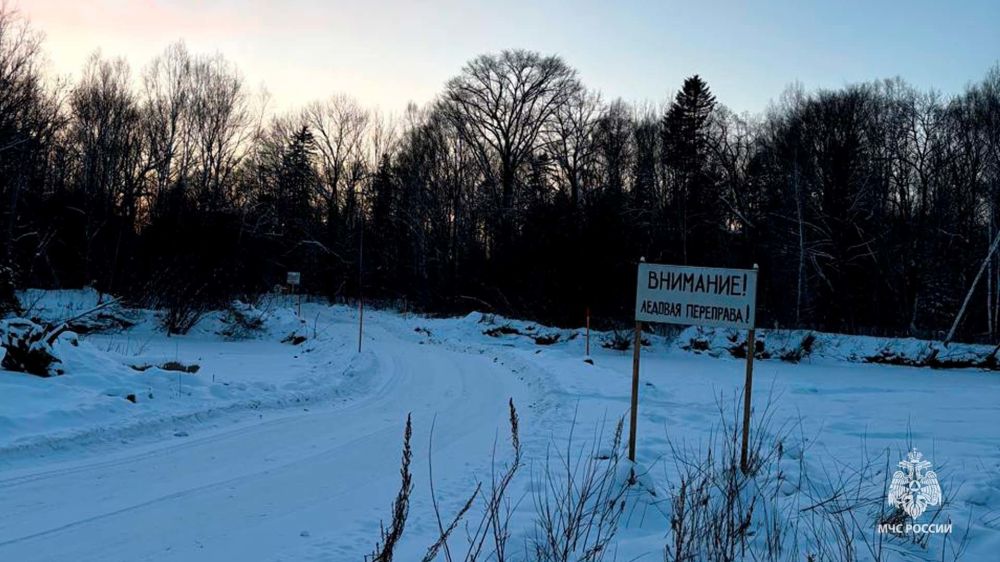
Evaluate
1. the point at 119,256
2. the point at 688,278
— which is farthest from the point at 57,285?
the point at 688,278

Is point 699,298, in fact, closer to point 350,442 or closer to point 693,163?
point 350,442

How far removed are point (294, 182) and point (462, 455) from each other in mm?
49069

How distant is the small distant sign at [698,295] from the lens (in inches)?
236

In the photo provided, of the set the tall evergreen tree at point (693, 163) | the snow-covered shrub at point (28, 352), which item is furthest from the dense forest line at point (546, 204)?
the snow-covered shrub at point (28, 352)

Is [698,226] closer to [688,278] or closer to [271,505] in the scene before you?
[688,278]

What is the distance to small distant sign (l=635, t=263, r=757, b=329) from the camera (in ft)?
19.6

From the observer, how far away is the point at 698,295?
20.3 ft

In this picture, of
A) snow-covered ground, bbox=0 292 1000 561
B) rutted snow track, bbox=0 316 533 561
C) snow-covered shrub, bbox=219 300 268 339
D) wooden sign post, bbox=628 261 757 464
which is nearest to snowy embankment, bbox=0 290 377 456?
snow-covered ground, bbox=0 292 1000 561

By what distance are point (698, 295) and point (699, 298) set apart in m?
0.03

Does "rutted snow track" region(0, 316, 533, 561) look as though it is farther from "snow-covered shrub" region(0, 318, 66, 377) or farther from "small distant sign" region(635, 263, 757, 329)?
"snow-covered shrub" region(0, 318, 66, 377)

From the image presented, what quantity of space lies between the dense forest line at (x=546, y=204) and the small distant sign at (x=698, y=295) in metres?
16.9

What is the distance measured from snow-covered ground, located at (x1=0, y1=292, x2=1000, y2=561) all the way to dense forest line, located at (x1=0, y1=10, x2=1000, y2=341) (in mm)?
10486

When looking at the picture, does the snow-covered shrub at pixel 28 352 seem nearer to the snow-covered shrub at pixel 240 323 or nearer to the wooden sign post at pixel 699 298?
the wooden sign post at pixel 699 298

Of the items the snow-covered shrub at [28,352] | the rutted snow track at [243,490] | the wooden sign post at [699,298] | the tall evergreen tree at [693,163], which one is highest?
the tall evergreen tree at [693,163]
